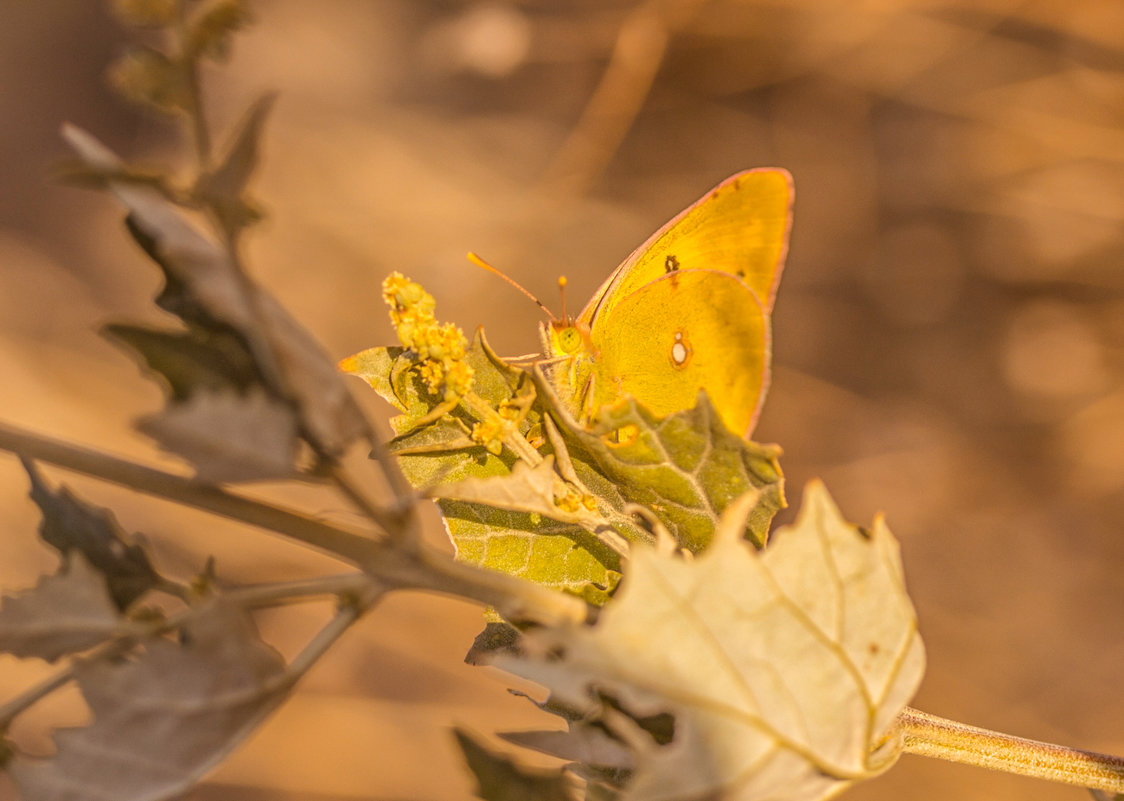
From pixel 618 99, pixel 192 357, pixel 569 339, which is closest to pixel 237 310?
pixel 192 357

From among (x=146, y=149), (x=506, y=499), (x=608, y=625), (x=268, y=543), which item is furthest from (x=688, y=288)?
(x=146, y=149)

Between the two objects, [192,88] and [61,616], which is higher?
[192,88]

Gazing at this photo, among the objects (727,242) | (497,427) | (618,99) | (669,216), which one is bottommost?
(497,427)

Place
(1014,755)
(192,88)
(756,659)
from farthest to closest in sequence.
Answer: (1014,755) → (756,659) → (192,88)

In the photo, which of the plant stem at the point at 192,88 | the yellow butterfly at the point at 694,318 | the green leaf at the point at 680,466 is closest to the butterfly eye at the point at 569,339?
the yellow butterfly at the point at 694,318

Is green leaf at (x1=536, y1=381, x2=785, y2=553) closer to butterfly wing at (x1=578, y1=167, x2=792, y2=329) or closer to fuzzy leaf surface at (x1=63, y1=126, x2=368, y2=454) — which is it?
fuzzy leaf surface at (x1=63, y1=126, x2=368, y2=454)

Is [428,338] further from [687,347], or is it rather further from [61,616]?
[687,347]

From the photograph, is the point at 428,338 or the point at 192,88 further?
the point at 428,338

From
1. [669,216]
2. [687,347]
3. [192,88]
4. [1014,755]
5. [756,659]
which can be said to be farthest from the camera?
[669,216]
